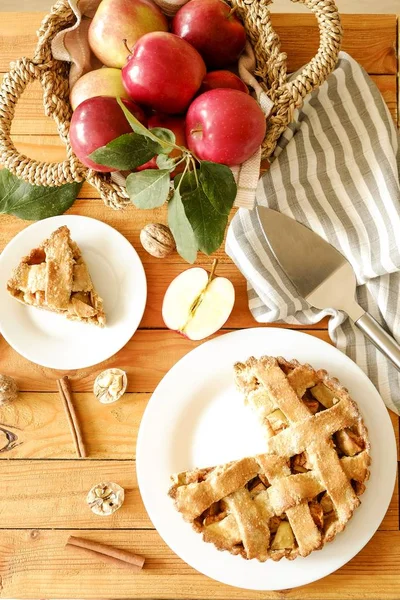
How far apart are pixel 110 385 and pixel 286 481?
1.04ft

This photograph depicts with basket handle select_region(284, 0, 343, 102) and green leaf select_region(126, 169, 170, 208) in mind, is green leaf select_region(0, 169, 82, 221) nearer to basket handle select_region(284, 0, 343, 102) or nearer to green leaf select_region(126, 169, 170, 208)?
green leaf select_region(126, 169, 170, 208)

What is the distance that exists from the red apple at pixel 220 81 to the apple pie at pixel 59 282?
1.07ft

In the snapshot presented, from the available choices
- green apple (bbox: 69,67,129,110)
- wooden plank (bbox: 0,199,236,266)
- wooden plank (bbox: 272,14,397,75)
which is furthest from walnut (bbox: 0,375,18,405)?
wooden plank (bbox: 272,14,397,75)

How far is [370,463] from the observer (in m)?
0.92

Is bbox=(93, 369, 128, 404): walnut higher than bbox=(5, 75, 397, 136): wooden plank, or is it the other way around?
bbox=(5, 75, 397, 136): wooden plank

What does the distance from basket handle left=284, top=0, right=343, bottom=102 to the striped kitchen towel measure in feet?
0.54

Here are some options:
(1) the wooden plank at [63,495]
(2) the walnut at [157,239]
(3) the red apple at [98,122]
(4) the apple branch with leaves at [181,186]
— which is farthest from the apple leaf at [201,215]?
(1) the wooden plank at [63,495]

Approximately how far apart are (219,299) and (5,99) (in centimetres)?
43

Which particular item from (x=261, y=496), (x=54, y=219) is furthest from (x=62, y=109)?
(x=261, y=496)

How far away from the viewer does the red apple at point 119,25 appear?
81 cm

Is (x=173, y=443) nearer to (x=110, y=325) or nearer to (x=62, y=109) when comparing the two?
(x=110, y=325)

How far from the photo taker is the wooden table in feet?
3.22

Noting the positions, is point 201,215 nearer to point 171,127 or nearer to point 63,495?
point 171,127

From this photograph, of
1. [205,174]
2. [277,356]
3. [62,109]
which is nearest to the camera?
[205,174]
